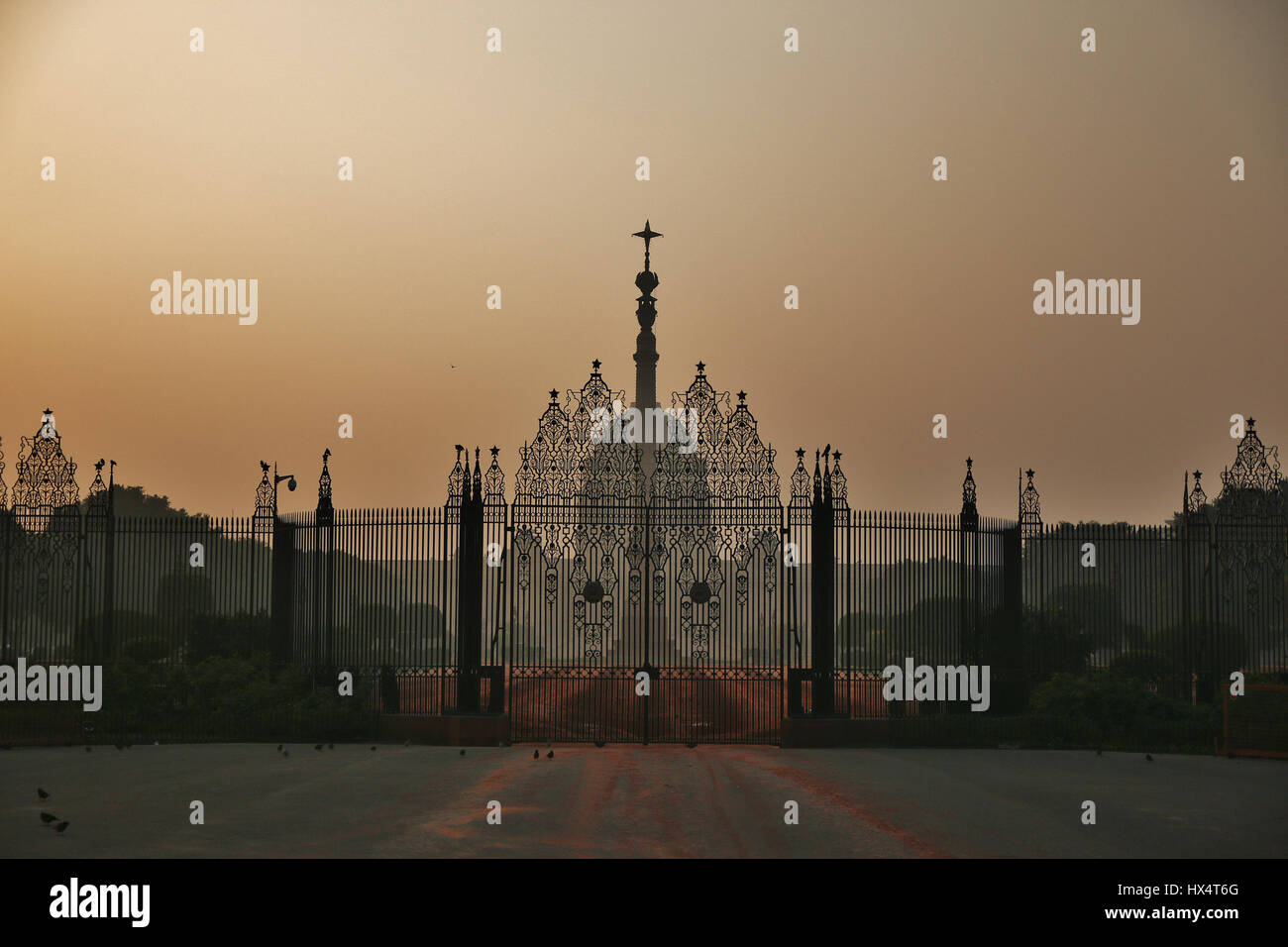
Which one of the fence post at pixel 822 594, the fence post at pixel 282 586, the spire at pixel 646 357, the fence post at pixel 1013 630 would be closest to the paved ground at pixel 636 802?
the fence post at pixel 822 594

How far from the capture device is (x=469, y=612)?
2119 centimetres

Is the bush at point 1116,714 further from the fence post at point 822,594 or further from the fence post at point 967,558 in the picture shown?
the fence post at point 822,594

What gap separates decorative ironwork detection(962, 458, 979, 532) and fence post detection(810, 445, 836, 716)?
291cm

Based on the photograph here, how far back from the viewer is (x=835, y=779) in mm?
16438

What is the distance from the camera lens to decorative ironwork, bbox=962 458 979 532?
22094 mm

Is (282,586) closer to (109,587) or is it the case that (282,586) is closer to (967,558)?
(109,587)

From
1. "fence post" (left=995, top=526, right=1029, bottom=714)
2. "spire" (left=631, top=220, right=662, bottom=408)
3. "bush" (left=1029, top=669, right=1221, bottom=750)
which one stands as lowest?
"bush" (left=1029, top=669, right=1221, bottom=750)

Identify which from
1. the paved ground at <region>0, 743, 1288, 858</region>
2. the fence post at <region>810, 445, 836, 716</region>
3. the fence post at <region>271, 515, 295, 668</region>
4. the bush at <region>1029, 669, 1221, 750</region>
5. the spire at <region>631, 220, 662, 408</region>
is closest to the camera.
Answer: the paved ground at <region>0, 743, 1288, 858</region>

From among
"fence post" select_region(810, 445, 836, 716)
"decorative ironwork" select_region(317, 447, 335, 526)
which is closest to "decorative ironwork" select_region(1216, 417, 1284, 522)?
"fence post" select_region(810, 445, 836, 716)

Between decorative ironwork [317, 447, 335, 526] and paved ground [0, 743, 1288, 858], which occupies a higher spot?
decorative ironwork [317, 447, 335, 526]

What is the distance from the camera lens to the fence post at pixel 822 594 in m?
20.7

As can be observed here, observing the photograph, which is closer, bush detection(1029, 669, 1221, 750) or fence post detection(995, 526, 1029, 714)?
bush detection(1029, 669, 1221, 750)

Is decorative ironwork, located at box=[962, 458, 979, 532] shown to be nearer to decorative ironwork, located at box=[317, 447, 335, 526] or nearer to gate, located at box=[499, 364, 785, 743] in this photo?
gate, located at box=[499, 364, 785, 743]
